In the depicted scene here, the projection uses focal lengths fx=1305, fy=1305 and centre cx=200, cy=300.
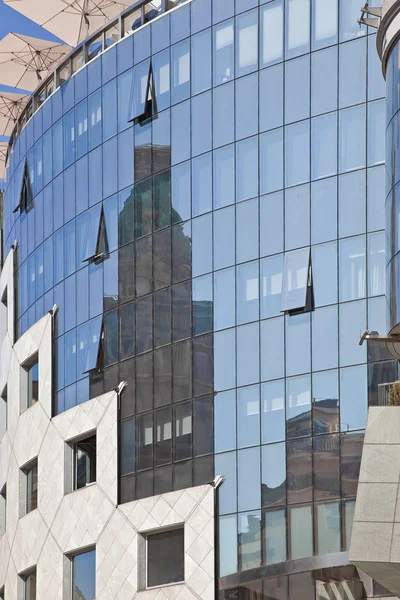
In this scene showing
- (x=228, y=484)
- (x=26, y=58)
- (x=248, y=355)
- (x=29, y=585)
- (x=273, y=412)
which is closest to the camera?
(x=273, y=412)

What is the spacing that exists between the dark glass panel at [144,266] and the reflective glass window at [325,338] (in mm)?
6999

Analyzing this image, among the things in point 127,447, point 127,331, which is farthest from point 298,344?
point 127,447

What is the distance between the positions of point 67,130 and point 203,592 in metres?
17.4

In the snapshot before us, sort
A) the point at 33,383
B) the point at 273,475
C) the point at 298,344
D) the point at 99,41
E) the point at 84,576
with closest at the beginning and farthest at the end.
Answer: the point at 273,475 → the point at 298,344 → the point at 84,576 → the point at 99,41 → the point at 33,383

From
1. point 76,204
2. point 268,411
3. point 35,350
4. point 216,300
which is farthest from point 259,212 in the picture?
point 35,350

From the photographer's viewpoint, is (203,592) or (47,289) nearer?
(203,592)

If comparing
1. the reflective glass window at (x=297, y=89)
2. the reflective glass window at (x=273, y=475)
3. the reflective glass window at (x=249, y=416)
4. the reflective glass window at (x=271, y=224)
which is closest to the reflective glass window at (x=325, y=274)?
the reflective glass window at (x=271, y=224)

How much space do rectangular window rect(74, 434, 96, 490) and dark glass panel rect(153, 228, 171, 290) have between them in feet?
19.9

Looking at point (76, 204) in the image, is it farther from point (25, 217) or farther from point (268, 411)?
point (268, 411)

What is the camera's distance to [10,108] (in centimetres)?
5459

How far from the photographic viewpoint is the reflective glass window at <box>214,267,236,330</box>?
122 feet

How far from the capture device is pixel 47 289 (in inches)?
1817

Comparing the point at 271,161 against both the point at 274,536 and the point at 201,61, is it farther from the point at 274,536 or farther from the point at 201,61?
the point at 274,536

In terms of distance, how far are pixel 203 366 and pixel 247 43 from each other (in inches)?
374
